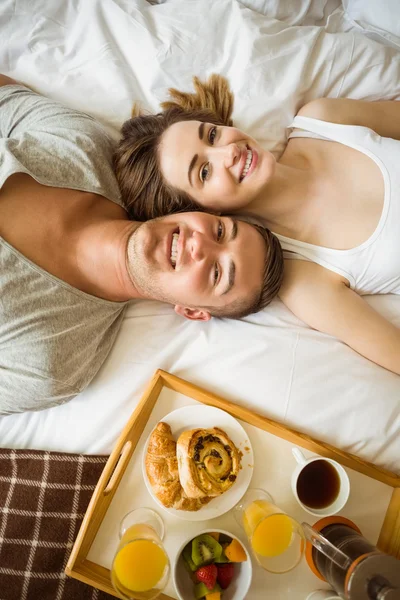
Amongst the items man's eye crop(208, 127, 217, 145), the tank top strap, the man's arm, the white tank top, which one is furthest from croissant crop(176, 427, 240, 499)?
the man's arm

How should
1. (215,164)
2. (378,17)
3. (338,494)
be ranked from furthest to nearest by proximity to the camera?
(378,17) → (215,164) → (338,494)

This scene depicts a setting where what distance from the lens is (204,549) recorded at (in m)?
1.21

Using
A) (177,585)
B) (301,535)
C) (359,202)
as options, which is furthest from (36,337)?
(359,202)

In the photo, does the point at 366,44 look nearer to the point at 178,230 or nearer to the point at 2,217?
the point at 178,230

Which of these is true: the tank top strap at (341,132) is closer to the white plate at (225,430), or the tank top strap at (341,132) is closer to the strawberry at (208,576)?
the white plate at (225,430)

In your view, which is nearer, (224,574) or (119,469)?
(224,574)

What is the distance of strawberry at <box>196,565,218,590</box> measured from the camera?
117 centimetres

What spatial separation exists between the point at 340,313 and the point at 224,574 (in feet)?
2.86

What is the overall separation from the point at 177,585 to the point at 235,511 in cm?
28

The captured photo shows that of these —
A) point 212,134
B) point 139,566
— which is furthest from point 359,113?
point 139,566

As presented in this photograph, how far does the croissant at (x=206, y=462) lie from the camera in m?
1.24

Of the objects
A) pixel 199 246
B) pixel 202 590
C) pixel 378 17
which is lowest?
pixel 202 590

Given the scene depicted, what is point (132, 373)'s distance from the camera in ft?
4.96

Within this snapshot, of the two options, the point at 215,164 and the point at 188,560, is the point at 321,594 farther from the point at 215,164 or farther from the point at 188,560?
the point at 215,164
